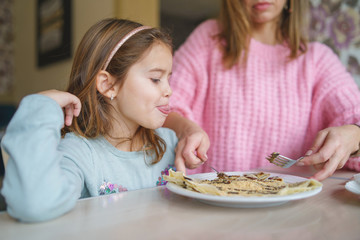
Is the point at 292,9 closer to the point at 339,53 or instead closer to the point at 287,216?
the point at 339,53

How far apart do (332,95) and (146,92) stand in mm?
761

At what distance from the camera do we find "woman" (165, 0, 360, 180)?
4.50 ft

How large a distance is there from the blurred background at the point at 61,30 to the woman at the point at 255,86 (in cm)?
24

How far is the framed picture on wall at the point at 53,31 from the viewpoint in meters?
3.40

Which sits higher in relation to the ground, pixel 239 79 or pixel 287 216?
pixel 239 79

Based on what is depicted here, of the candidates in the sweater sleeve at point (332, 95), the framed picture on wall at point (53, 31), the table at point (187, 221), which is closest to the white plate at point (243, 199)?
the table at point (187, 221)

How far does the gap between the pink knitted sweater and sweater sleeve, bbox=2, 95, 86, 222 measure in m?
0.75

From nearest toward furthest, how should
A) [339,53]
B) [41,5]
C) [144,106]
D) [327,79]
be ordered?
[144,106] → [327,79] → [339,53] → [41,5]

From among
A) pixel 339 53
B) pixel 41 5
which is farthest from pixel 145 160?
pixel 41 5

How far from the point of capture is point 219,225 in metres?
0.54

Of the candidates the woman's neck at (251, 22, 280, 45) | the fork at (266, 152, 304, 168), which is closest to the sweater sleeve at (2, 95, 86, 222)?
the fork at (266, 152, 304, 168)

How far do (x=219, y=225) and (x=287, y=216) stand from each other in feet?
0.44

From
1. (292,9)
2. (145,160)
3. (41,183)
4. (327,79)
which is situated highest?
(292,9)

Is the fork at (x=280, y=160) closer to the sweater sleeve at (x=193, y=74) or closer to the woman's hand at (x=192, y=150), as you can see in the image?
the woman's hand at (x=192, y=150)
